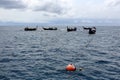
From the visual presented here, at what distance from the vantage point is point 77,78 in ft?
90.8

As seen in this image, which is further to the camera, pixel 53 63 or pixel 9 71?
pixel 53 63

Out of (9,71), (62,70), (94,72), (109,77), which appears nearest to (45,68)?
(62,70)

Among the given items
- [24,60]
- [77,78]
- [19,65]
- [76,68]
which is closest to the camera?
[77,78]

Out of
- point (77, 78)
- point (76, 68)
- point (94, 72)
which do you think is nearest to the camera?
point (77, 78)

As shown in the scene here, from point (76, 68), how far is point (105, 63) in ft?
22.2

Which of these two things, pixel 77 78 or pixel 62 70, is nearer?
pixel 77 78

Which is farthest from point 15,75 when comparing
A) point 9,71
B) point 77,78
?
point 77,78

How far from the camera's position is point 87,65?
3528 cm

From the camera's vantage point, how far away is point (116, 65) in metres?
35.2

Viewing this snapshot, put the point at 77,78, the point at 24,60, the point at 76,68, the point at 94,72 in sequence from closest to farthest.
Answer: the point at 77,78, the point at 94,72, the point at 76,68, the point at 24,60

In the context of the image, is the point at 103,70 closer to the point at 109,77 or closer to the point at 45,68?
the point at 109,77

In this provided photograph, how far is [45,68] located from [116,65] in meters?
12.1

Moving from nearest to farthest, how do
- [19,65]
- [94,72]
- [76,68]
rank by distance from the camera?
[94,72] < [76,68] < [19,65]

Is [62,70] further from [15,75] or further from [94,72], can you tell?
[15,75]
